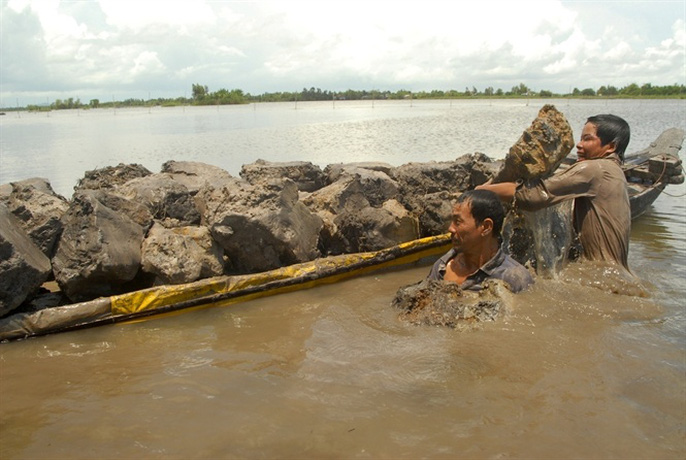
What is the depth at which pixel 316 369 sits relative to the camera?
3.79m

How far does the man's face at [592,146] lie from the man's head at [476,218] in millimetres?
1305

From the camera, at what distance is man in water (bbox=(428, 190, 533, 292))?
4.07 meters

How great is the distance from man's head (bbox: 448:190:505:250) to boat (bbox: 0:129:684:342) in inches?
72.1

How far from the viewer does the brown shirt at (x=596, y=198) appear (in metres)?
4.52

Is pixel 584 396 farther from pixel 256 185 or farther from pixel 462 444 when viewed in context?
pixel 256 185

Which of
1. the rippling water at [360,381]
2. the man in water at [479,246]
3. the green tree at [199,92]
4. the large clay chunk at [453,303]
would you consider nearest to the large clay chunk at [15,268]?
the rippling water at [360,381]

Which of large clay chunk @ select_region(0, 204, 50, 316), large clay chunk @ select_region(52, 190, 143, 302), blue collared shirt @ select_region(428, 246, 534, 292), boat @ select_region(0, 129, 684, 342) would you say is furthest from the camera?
large clay chunk @ select_region(52, 190, 143, 302)

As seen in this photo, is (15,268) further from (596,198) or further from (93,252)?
(596,198)

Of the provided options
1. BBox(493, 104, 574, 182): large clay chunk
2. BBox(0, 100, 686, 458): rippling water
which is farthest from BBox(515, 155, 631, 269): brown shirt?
BBox(0, 100, 686, 458): rippling water

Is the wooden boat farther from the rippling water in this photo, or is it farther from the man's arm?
the man's arm

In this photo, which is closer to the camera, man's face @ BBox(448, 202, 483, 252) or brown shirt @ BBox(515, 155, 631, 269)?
man's face @ BBox(448, 202, 483, 252)

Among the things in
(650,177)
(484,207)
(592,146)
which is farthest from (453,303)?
(650,177)

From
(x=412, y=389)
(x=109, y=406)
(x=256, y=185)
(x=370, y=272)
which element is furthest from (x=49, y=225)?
(x=412, y=389)

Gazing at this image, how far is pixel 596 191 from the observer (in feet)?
15.4
